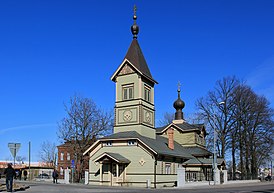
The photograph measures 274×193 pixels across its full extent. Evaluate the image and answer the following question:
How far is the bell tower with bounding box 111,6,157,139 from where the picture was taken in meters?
39.2

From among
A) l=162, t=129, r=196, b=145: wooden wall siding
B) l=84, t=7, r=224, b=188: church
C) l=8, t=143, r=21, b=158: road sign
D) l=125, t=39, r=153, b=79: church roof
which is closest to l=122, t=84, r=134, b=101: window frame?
l=84, t=7, r=224, b=188: church

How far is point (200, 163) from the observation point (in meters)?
43.8

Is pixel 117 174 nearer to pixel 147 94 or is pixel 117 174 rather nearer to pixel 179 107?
pixel 147 94

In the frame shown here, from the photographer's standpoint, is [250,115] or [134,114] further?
[250,115]

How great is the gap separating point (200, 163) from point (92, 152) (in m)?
13.4

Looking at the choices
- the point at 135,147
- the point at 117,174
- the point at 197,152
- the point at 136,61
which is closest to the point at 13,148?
the point at 117,174

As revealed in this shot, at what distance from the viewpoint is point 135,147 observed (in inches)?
1432

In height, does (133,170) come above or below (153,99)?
below

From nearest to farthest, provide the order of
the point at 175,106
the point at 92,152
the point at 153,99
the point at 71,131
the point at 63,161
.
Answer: the point at 92,152 < the point at 153,99 < the point at 71,131 < the point at 175,106 < the point at 63,161

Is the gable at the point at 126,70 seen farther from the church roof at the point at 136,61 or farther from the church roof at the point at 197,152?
the church roof at the point at 197,152

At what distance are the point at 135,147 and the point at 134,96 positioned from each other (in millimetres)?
6096

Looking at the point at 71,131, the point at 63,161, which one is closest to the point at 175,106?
the point at 71,131

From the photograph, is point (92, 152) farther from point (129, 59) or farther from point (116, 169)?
point (129, 59)

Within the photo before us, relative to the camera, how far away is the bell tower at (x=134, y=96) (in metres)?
39.2
